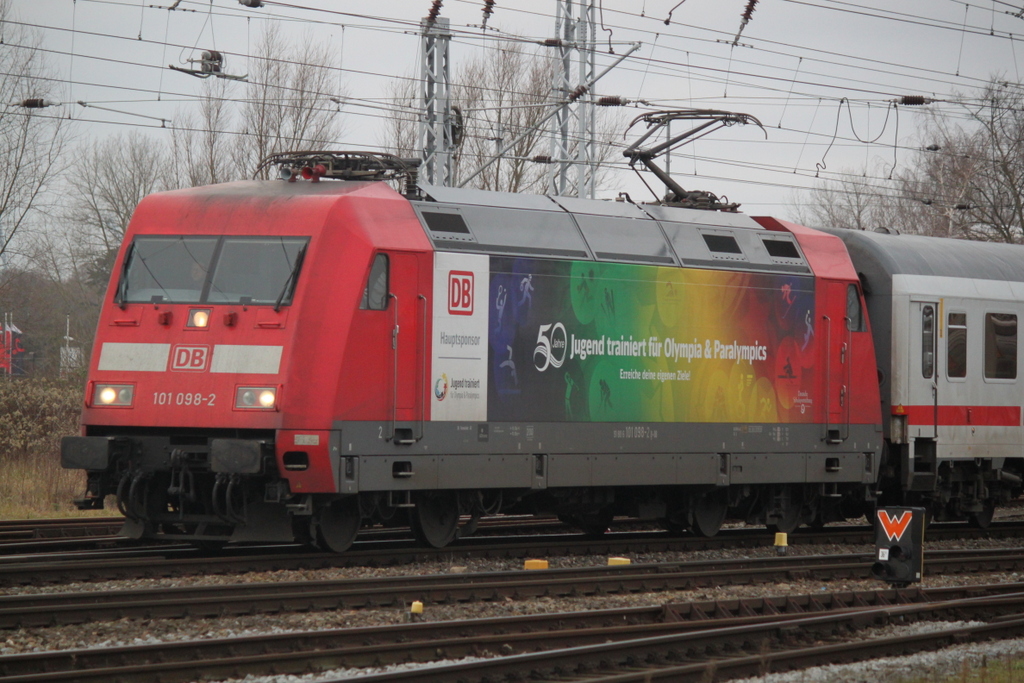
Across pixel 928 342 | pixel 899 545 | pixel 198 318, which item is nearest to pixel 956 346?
pixel 928 342

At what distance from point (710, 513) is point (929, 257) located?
16.5 feet

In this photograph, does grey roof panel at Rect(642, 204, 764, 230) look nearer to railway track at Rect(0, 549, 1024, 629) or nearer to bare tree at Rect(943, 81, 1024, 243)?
railway track at Rect(0, 549, 1024, 629)

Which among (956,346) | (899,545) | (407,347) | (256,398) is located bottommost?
(899,545)

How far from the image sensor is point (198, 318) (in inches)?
469

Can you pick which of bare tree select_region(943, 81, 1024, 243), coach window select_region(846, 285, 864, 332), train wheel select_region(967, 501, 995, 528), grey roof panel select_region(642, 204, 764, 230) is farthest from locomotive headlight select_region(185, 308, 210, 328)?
bare tree select_region(943, 81, 1024, 243)

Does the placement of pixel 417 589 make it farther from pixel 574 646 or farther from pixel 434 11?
pixel 434 11

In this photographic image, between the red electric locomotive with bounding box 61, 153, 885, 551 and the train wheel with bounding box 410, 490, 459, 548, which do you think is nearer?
the red electric locomotive with bounding box 61, 153, 885, 551

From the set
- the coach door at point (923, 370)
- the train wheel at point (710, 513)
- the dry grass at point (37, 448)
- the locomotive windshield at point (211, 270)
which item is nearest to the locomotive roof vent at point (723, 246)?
the train wheel at point (710, 513)

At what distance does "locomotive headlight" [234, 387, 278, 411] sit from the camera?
11367mm

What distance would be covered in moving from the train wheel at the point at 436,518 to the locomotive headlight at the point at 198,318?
290cm

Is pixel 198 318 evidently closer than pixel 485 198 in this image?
Yes

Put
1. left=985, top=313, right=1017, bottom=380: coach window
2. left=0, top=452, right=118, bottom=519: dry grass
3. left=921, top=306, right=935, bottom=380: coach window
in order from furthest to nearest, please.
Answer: left=0, top=452, right=118, bottom=519: dry grass, left=985, top=313, right=1017, bottom=380: coach window, left=921, top=306, right=935, bottom=380: coach window

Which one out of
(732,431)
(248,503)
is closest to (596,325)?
(732,431)

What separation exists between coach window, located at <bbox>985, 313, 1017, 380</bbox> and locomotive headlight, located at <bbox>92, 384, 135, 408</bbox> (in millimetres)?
11680
